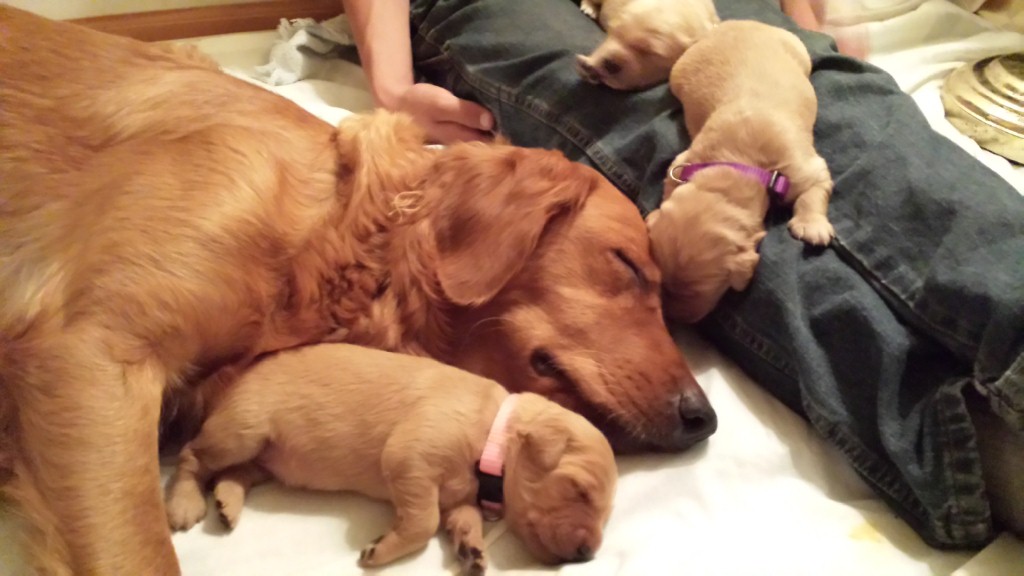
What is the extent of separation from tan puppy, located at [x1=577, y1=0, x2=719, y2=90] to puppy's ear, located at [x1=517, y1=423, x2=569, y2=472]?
1016mm

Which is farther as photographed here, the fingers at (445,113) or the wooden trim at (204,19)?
the wooden trim at (204,19)

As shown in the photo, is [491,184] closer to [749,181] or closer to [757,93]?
[749,181]

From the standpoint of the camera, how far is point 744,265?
1524 millimetres

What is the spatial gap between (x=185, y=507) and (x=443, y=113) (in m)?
1.27

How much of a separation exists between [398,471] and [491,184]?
0.58 meters

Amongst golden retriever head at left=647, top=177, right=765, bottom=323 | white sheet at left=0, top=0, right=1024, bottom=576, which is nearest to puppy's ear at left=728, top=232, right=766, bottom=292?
golden retriever head at left=647, top=177, right=765, bottom=323

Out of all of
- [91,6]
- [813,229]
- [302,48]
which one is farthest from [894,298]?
[91,6]

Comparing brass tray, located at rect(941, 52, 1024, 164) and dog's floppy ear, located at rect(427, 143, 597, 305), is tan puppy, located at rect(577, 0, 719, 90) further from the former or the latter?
brass tray, located at rect(941, 52, 1024, 164)

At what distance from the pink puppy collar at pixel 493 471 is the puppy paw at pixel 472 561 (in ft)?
0.31

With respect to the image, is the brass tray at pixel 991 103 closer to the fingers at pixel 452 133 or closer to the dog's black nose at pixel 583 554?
the fingers at pixel 452 133

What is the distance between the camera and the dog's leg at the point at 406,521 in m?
1.12

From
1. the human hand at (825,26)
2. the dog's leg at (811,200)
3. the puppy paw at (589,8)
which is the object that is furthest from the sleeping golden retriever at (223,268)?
the human hand at (825,26)

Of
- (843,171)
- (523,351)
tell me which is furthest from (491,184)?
(843,171)

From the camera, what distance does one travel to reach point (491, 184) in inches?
56.9
